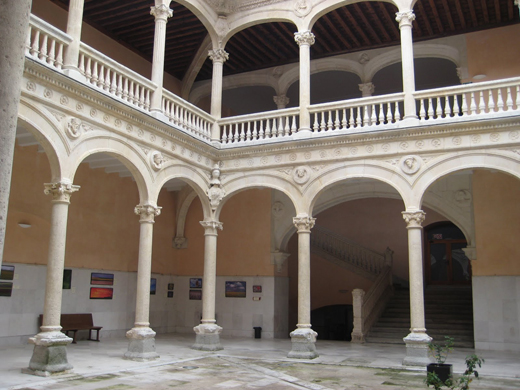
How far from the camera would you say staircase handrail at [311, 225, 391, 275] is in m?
17.5

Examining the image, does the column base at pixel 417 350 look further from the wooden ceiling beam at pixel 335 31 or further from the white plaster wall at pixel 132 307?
the wooden ceiling beam at pixel 335 31

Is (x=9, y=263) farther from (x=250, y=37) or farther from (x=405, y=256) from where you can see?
(x=405, y=256)

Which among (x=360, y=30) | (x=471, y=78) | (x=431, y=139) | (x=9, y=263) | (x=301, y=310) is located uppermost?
(x=360, y=30)

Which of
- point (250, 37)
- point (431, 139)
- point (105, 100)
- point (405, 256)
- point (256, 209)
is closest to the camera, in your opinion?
point (105, 100)

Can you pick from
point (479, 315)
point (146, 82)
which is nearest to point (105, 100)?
point (146, 82)

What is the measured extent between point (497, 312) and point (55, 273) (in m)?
9.87

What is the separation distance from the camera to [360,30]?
1432cm

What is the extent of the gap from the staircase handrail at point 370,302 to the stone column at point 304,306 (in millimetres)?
2897

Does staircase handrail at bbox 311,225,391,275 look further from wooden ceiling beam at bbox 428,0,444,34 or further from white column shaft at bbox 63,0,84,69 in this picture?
white column shaft at bbox 63,0,84,69

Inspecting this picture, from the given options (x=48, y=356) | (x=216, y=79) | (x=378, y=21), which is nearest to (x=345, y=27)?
(x=378, y=21)

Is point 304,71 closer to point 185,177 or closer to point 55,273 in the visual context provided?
point 185,177

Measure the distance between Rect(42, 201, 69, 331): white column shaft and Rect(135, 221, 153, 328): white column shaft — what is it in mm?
2109

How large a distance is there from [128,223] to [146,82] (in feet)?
16.2

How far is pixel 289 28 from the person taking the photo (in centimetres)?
1446
